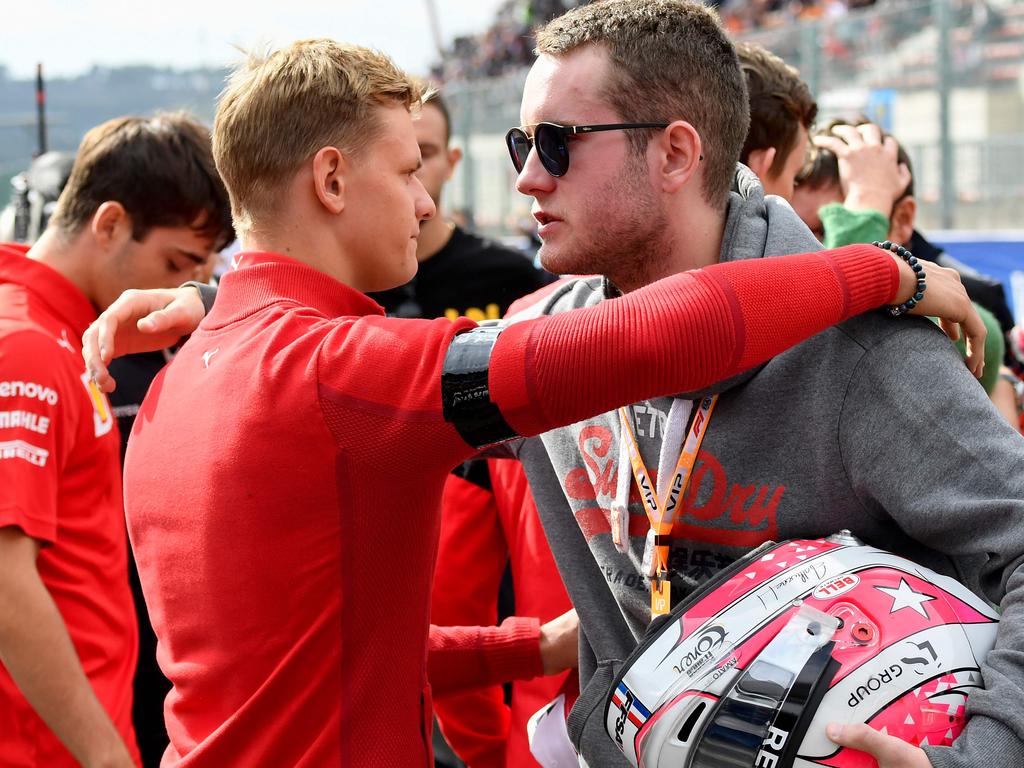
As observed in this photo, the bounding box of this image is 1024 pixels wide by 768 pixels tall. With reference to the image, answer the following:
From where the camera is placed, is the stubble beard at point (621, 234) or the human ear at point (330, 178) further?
the stubble beard at point (621, 234)

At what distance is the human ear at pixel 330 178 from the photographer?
83.8 inches

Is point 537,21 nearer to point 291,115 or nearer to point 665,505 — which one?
point 291,115

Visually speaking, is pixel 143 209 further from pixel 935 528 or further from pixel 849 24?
pixel 849 24

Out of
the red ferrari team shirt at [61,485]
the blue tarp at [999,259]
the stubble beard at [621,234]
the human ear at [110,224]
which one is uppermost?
the stubble beard at [621,234]

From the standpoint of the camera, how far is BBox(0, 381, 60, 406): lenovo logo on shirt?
2807 mm

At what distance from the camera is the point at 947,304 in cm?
213

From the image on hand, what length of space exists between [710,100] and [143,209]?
188 cm

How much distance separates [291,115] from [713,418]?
0.96 m

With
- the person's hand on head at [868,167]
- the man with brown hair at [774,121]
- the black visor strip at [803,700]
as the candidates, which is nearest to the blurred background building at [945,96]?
the person's hand on head at [868,167]

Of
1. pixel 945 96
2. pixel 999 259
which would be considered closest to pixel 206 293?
pixel 999 259

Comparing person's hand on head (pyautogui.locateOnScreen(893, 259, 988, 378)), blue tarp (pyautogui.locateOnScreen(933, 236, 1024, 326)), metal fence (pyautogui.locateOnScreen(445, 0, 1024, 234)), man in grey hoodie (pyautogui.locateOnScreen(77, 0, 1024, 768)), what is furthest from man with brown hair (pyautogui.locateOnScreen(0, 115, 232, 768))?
metal fence (pyautogui.locateOnScreen(445, 0, 1024, 234))

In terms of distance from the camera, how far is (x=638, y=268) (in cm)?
246

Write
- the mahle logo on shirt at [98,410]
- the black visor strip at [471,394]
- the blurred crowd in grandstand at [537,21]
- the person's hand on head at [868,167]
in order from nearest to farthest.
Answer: the black visor strip at [471,394]
the mahle logo on shirt at [98,410]
the person's hand on head at [868,167]
the blurred crowd in grandstand at [537,21]

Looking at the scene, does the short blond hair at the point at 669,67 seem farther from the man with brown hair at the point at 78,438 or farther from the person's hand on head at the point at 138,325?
the man with brown hair at the point at 78,438
